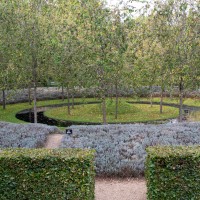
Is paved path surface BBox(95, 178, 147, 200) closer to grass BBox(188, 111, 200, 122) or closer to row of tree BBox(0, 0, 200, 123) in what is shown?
row of tree BBox(0, 0, 200, 123)

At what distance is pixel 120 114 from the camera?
2831 cm

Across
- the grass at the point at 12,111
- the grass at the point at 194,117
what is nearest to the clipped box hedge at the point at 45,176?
the grass at the point at 12,111

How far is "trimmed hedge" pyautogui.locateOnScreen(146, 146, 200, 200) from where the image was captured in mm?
8250

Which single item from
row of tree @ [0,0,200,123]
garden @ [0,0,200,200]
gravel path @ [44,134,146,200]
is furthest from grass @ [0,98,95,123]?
gravel path @ [44,134,146,200]

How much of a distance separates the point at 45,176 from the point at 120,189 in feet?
11.3

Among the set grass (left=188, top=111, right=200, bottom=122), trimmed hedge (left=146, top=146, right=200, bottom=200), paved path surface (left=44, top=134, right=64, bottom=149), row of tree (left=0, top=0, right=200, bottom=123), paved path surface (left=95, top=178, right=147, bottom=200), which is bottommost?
grass (left=188, top=111, right=200, bottom=122)

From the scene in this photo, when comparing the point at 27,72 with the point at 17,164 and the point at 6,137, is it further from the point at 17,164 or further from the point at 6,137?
the point at 17,164

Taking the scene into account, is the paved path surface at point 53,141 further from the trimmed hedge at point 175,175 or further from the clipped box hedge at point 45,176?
the trimmed hedge at point 175,175

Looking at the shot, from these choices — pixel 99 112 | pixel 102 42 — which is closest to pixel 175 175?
pixel 102 42

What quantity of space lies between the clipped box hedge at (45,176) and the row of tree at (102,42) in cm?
936

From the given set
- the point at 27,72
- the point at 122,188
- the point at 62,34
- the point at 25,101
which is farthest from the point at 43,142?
the point at 25,101

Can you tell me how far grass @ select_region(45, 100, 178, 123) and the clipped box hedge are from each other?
16670 millimetres

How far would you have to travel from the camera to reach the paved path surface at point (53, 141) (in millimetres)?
14141

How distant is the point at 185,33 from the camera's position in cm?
1977
